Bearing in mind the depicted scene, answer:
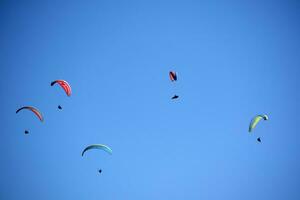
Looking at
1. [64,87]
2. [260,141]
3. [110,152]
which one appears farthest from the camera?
[260,141]

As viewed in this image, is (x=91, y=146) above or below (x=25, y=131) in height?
below

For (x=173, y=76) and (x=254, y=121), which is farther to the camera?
(x=254, y=121)

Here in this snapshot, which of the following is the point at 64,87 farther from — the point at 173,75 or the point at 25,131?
the point at 173,75

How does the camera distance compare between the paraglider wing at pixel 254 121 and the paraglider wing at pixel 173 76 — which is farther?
the paraglider wing at pixel 254 121

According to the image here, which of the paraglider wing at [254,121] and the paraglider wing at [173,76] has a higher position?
the paraglider wing at [173,76]

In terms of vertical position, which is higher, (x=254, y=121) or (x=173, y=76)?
(x=173, y=76)

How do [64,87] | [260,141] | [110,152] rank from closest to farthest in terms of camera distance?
[110,152]
[64,87]
[260,141]

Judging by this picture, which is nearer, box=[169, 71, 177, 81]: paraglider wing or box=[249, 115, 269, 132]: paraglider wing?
box=[169, 71, 177, 81]: paraglider wing

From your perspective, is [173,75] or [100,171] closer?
[173,75]

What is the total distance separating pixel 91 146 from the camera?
18.5 m

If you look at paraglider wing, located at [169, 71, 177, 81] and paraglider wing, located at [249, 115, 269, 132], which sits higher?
paraglider wing, located at [169, 71, 177, 81]

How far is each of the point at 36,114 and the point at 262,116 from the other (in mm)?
16857

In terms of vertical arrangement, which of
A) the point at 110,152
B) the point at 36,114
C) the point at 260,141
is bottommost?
the point at 110,152

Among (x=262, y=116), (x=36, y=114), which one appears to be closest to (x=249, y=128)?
(x=262, y=116)
